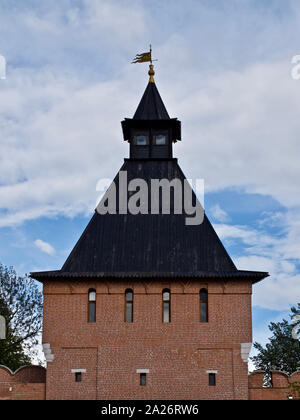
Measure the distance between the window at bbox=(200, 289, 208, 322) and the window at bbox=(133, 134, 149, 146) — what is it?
852cm

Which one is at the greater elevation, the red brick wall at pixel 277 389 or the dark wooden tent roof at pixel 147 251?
the dark wooden tent roof at pixel 147 251

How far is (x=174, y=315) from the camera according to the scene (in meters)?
24.0

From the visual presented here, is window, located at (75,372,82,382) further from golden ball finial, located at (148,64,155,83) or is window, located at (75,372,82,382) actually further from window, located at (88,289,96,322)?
golden ball finial, located at (148,64,155,83)

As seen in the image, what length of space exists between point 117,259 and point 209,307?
4.31m

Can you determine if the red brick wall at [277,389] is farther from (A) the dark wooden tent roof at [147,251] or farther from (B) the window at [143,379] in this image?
(B) the window at [143,379]

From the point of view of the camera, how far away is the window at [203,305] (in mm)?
24172

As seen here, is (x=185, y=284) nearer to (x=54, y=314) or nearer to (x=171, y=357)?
(x=171, y=357)

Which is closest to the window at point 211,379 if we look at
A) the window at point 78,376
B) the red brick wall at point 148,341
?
the red brick wall at point 148,341

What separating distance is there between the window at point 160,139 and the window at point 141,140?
1.46ft

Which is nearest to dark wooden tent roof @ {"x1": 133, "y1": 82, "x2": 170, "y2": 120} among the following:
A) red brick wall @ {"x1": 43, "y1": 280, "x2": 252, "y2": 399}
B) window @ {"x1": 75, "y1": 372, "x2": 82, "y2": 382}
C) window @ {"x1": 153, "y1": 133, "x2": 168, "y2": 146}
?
window @ {"x1": 153, "y1": 133, "x2": 168, "y2": 146}

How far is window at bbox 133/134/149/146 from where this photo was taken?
2926cm

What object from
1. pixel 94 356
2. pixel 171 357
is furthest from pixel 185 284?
pixel 94 356

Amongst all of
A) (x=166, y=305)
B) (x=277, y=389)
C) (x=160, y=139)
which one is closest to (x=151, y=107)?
(x=160, y=139)

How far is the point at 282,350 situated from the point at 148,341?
22456mm
